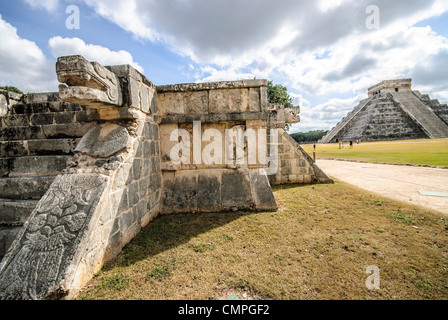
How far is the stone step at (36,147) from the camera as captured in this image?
10.3 ft

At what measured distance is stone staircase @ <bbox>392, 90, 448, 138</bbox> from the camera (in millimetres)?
32138

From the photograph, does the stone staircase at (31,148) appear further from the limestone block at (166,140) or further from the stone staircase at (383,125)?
the stone staircase at (383,125)

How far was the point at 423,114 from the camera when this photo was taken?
36.7 m

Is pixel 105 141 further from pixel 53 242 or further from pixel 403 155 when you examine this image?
pixel 403 155

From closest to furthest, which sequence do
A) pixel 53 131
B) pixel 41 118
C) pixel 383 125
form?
pixel 53 131
pixel 41 118
pixel 383 125

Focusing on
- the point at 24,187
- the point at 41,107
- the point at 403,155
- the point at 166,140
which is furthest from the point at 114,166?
the point at 403,155

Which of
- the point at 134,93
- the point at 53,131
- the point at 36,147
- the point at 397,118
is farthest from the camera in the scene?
the point at 397,118

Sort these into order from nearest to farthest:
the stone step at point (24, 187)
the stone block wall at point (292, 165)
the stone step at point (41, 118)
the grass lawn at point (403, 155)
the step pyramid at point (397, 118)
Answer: the stone step at point (24, 187) < the stone step at point (41, 118) < the stone block wall at point (292, 165) < the grass lawn at point (403, 155) < the step pyramid at point (397, 118)

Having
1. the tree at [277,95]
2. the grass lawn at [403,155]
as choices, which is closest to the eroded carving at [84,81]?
the grass lawn at [403,155]

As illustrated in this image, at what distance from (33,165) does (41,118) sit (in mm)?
1210

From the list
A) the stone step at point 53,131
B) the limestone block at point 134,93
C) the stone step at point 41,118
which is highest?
the limestone block at point 134,93

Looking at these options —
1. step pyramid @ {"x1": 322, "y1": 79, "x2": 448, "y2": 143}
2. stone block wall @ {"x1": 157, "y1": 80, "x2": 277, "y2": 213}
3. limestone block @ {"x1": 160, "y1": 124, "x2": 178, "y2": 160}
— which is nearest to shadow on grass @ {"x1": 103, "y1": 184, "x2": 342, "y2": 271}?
stone block wall @ {"x1": 157, "y1": 80, "x2": 277, "y2": 213}

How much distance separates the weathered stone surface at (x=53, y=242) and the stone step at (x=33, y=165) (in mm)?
908
